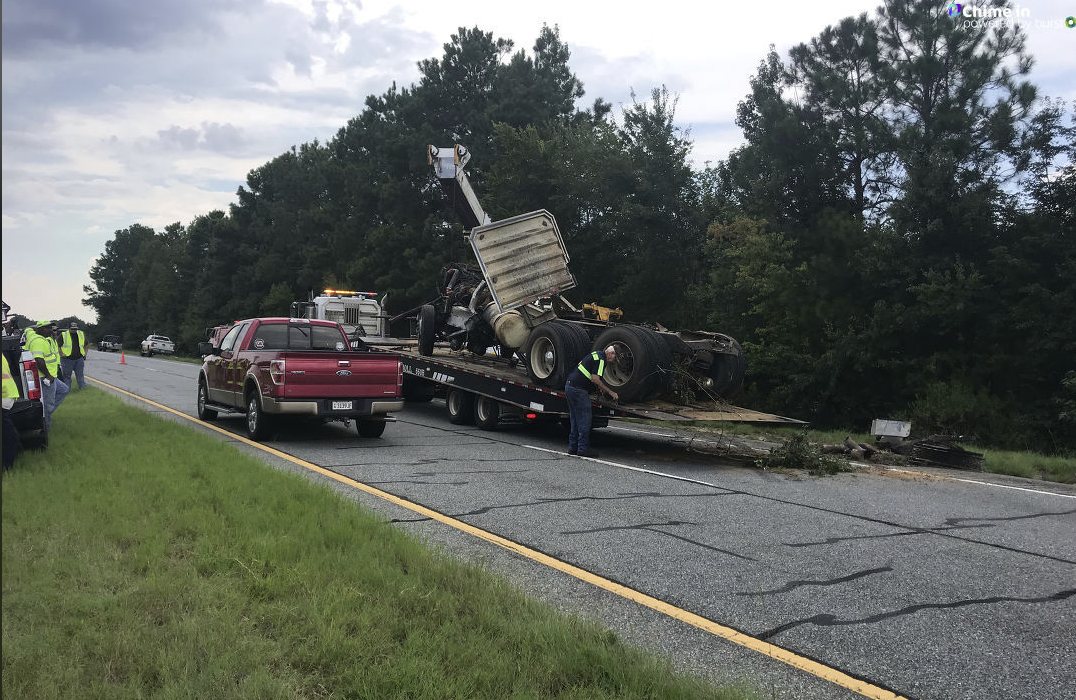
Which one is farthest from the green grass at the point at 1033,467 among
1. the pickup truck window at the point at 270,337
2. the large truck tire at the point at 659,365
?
the pickup truck window at the point at 270,337

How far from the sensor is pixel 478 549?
5.84 m

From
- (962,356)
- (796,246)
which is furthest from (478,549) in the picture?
(796,246)

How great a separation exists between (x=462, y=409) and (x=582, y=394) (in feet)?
13.1

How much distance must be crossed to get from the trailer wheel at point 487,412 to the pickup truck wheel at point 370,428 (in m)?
2.18

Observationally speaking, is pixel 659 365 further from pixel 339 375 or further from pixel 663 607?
pixel 663 607

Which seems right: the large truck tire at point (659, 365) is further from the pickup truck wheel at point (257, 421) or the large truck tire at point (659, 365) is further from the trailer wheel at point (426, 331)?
the trailer wheel at point (426, 331)

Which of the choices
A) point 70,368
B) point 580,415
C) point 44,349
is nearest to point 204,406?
point 44,349

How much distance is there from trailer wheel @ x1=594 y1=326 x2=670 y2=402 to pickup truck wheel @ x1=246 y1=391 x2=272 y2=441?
16.0 ft

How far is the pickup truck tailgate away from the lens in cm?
1100

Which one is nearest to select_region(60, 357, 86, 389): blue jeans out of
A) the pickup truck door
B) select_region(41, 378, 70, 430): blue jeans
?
the pickup truck door

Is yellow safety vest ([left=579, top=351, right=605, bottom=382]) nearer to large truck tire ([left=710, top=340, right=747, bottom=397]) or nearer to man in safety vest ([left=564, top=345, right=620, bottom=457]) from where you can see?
man in safety vest ([left=564, top=345, right=620, bottom=457])

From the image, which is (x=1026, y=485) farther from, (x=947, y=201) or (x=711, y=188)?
(x=711, y=188)

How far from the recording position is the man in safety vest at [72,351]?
52.5 feet

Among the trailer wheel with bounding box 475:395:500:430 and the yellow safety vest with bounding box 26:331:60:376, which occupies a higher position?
the yellow safety vest with bounding box 26:331:60:376
